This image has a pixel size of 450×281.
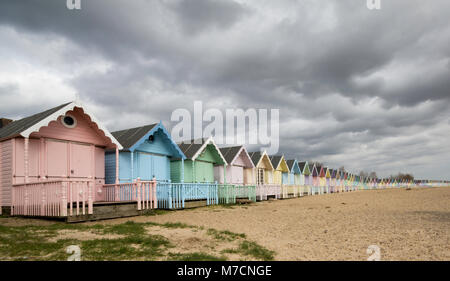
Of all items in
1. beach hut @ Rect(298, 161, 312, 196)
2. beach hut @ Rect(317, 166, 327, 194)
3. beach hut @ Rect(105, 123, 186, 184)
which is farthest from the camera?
beach hut @ Rect(317, 166, 327, 194)

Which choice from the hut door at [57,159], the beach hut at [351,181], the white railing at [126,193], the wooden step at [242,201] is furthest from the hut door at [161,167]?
the beach hut at [351,181]

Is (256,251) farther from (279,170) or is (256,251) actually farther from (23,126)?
(279,170)

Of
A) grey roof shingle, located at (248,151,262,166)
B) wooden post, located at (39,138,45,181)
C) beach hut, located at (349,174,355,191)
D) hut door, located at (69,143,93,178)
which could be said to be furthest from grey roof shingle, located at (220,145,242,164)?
beach hut, located at (349,174,355,191)

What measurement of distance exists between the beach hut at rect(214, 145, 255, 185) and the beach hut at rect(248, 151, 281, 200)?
120 centimetres

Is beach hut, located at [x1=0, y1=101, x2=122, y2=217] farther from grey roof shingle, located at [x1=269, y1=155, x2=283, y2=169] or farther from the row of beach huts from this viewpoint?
grey roof shingle, located at [x1=269, y1=155, x2=283, y2=169]

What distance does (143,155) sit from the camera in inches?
699

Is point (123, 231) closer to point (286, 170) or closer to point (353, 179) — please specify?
point (286, 170)

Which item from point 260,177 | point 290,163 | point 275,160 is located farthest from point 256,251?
point 290,163

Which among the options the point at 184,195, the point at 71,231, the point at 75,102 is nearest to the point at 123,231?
the point at 71,231

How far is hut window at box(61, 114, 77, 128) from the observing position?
43.7 feet

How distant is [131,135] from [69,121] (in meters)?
4.23

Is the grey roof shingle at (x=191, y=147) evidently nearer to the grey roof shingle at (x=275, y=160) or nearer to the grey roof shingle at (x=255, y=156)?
the grey roof shingle at (x=255, y=156)

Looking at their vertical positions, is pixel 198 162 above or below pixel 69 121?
below

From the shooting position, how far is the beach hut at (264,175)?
88.3 ft
